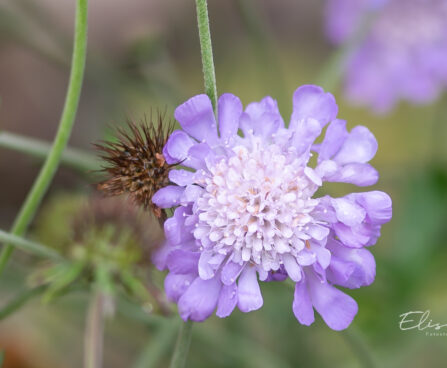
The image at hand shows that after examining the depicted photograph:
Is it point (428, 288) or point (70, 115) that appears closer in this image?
point (70, 115)

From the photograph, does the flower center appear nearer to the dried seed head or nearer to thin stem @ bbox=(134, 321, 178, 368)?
the dried seed head

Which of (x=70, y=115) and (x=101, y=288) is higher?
(x=70, y=115)

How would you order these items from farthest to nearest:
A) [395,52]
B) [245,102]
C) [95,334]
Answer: [245,102] < [395,52] < [95,334]

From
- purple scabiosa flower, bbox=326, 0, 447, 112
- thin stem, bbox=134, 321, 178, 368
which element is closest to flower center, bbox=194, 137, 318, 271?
thin stem, bbox=134, 321, 178, 368

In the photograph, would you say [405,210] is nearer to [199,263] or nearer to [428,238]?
[428,238]

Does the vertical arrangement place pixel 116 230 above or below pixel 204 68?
below

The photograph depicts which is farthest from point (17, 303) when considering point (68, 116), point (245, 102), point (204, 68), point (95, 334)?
point (245, 102)

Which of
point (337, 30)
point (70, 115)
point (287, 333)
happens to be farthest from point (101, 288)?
point (337, 30)

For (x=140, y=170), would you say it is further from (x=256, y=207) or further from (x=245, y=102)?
(x=245, y=102)
